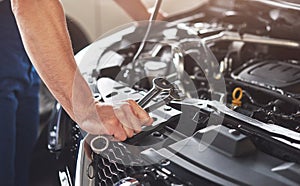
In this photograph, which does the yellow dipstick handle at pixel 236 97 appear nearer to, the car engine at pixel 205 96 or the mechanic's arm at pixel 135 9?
the car engine at pixel 205 96

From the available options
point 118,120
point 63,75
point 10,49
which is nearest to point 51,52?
point 63,75

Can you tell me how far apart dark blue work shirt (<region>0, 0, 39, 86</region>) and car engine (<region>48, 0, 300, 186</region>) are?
0.72ft

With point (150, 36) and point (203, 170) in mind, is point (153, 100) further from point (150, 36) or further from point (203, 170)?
point (150, 36)

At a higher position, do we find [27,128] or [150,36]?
[150,36]

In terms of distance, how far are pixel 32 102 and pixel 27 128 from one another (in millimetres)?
84

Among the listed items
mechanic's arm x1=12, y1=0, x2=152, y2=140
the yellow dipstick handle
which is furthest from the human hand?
the yellow dipstick handle

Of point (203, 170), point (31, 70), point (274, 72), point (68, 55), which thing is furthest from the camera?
point (31, 70)

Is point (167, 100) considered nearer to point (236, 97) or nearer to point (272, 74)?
point (236, 97)

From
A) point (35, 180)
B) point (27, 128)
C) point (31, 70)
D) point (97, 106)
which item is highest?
point (97, 106)

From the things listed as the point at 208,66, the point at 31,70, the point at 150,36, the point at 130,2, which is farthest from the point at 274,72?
the point at 31,70

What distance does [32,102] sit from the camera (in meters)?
1.59

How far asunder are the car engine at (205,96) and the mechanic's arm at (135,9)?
8 centimetres

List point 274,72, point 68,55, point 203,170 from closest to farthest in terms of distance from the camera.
Answer: 1. point 203,170
2. point 68,55
3. point 274,72

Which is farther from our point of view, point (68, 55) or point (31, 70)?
point (31, 70)
